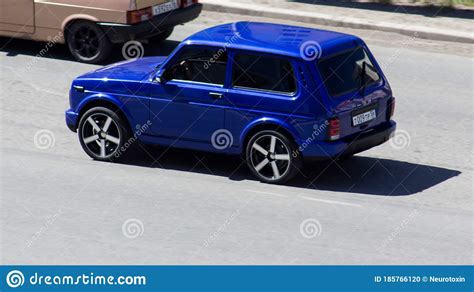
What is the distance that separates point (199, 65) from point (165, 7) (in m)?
5.16

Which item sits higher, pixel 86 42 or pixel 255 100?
pixel 255 100

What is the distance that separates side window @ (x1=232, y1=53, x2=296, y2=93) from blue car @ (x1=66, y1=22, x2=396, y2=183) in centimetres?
1

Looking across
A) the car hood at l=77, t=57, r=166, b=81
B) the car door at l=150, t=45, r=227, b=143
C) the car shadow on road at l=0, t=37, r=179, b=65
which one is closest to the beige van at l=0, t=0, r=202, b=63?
the car shadow on road at l=0, t=37, r=179, b=65

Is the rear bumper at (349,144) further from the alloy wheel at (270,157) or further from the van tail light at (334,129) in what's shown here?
the alloy wheel at (270,157)

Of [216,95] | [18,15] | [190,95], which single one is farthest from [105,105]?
[18,15]

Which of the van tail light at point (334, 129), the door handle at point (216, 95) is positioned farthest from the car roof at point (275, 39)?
the van tail light at point (334, 129)

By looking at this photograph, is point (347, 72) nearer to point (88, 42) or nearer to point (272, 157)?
point (272, 157)

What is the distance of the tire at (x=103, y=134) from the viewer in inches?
504

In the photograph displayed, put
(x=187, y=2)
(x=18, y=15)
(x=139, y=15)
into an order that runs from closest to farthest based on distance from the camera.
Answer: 1. (x=139, y=15)
2. (x=18, y=15)
3. (x=187, y=2)

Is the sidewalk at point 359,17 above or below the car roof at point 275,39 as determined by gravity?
below

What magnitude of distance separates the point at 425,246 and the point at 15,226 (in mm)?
3891

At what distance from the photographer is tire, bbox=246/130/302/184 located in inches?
470

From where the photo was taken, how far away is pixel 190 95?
12320 millimetres

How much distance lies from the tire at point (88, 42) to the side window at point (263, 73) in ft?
17.9
